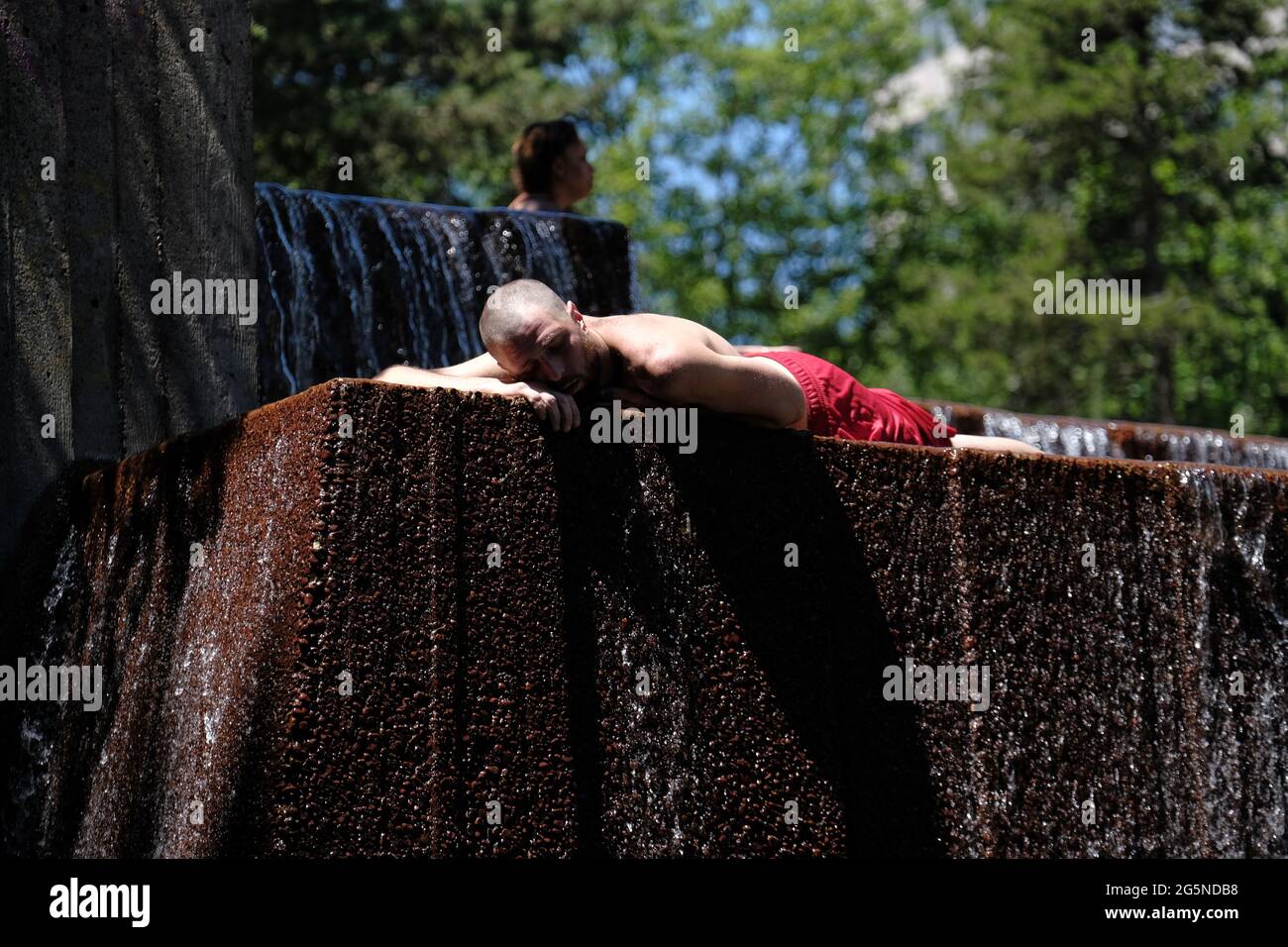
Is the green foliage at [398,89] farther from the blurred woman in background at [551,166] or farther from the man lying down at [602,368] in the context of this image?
the man lying down at [602,368]

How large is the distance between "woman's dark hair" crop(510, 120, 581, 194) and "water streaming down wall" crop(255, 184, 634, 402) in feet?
1.91

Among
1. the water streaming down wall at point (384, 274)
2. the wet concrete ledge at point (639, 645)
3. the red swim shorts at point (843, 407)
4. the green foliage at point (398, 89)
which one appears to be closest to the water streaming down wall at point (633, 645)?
the wet concrete ledge at point (639, 645)

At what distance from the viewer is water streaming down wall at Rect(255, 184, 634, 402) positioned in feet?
20.9

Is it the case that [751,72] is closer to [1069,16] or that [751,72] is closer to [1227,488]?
[1069,16]

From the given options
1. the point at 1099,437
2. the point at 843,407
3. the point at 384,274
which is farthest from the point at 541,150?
the point at 843,407

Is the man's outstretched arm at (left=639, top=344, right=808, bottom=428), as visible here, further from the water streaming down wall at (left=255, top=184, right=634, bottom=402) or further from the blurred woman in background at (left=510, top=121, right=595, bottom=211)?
the blurred woman in background at (left=510, top=121, right=595, bottom=211)

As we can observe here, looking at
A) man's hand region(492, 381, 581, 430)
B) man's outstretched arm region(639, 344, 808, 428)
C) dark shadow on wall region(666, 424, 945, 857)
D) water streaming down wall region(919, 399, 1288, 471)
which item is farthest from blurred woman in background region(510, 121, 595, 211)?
man's hand region(492, 381, 581, 430)

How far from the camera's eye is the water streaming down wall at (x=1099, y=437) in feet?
24.8

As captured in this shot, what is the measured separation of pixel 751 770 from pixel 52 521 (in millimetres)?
2536

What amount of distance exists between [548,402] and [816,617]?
998 mm

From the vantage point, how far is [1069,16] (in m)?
24.2
